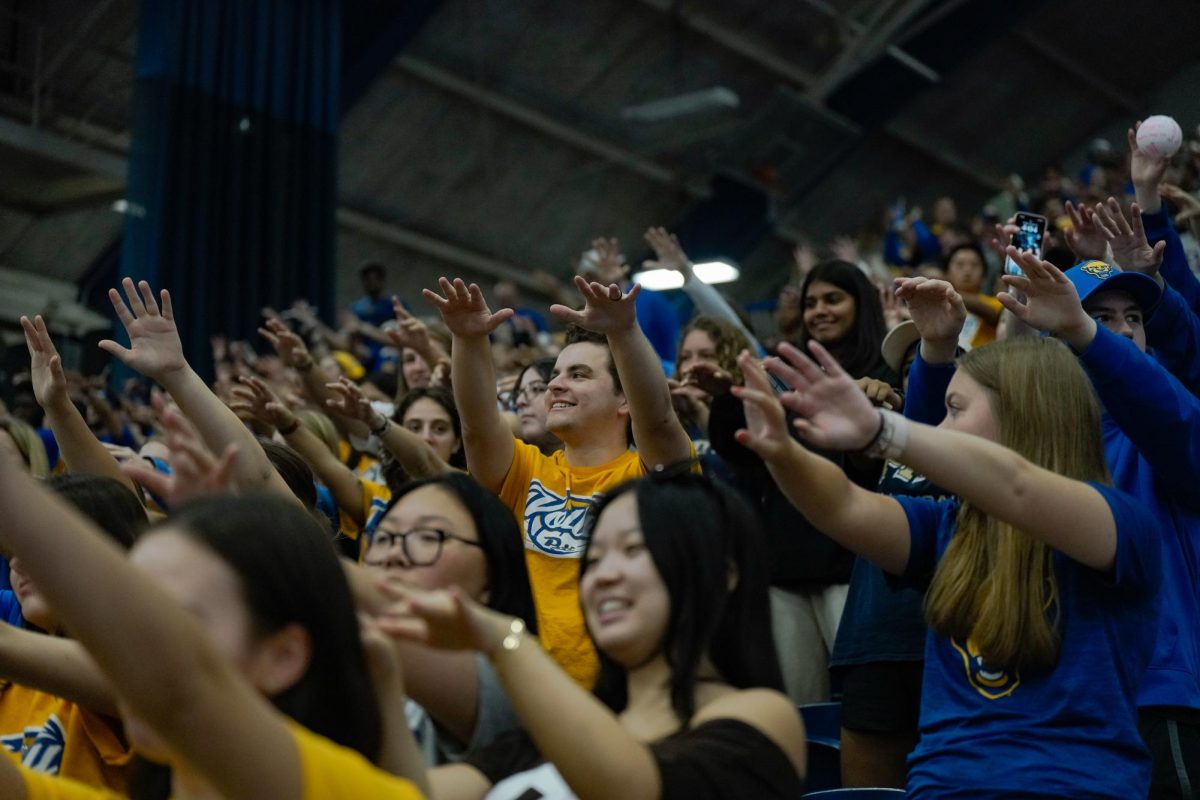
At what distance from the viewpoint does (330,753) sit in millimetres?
1317

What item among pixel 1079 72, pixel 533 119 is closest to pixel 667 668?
pixel 533 119

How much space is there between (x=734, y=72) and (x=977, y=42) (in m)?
2.15

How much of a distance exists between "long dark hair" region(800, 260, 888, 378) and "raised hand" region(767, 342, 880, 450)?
147cm

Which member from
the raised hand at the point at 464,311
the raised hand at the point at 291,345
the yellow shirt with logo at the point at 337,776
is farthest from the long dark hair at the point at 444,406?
the yellow shirt with logo at the point at 337,776

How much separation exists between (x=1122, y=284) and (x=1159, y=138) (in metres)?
0.56

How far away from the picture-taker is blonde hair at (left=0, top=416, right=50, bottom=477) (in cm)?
390

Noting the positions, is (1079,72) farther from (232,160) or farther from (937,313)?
(937,313)

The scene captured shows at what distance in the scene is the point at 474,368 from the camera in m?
2.76

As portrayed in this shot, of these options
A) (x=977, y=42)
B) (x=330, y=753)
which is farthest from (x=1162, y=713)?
(x=977, y=42)

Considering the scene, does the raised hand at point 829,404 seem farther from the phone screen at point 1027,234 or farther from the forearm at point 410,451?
the forearm at point 410,451

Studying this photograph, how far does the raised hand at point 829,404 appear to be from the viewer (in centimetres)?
191

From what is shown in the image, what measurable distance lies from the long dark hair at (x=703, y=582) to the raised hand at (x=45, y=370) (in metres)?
1.45

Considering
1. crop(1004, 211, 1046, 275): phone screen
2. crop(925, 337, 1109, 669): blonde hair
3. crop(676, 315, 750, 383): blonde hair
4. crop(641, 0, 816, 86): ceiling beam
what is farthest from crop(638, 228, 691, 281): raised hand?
crop(641, 0, 816, 86): ceiling beam

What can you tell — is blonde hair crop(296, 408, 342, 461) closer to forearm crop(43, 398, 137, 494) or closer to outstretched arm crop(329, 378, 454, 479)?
outstretched arm crop(329, 378, 454, 479)
